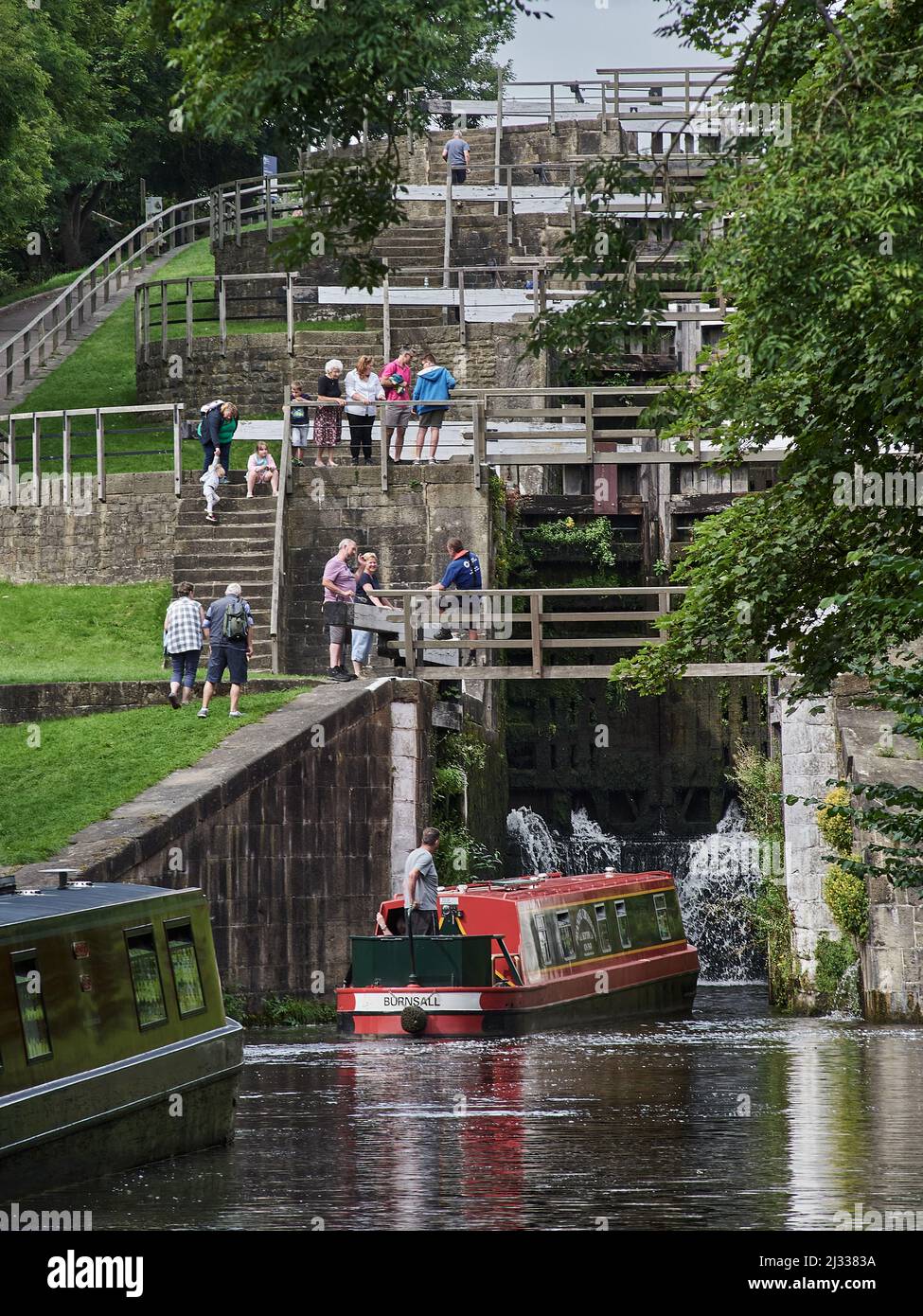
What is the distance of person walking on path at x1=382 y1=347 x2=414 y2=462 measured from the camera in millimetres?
31319

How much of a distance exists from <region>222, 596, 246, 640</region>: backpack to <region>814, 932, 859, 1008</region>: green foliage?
24.3 feet

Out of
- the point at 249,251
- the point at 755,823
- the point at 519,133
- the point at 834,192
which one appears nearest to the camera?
the point at 834,192

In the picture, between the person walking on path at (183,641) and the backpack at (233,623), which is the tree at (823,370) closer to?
the backpack at (233,623)

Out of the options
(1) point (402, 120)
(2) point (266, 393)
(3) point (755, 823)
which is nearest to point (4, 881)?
(1) point (402, 120)

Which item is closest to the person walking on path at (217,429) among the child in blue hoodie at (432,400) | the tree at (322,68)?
the child in blue hoodie at (432,400)

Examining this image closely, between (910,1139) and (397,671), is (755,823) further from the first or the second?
(910,1139)

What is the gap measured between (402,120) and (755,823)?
1726 centimetres

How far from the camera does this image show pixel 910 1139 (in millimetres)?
12672

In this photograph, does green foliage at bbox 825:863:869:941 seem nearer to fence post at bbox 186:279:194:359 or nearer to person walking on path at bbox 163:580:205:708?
person walking on path at bbox 163:580:205:708

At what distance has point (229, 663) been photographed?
2488 cm

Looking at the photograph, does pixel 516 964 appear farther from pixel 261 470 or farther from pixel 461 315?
pixel 461 315

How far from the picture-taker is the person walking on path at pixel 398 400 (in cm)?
3132

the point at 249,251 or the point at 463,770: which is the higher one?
the point at 249,251

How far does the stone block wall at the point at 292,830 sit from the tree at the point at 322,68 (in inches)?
342
